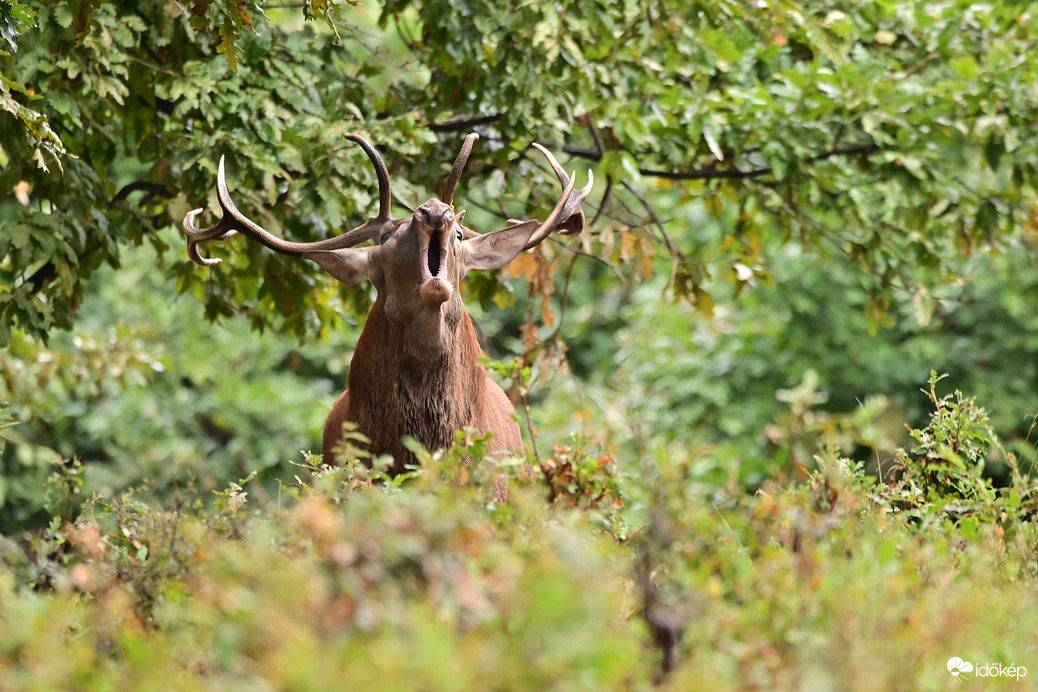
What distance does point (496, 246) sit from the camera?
217 inches

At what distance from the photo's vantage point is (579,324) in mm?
15906

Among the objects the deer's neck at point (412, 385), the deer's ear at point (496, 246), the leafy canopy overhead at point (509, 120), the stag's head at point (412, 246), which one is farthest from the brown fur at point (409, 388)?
the leafy canopy overhead at point (509, 120)

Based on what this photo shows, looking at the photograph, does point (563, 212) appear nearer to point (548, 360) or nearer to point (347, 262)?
point (347, 262)

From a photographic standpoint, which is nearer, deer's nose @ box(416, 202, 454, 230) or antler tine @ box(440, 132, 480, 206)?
deer's nose @ box(416, 202, 454, 230)

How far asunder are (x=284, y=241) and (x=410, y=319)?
0.73 metres

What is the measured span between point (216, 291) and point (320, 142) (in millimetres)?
1357

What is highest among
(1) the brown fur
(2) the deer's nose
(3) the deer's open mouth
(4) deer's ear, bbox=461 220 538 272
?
(2) the deer's nose

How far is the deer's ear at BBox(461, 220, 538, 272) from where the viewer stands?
5.41 m

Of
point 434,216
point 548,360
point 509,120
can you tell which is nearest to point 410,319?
point 434,216

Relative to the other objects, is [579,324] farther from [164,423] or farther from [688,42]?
[688,42]

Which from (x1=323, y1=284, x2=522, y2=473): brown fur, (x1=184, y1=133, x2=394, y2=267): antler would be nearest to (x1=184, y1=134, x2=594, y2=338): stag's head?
(x1=184, y1=133, x2=394, y2=267): antler

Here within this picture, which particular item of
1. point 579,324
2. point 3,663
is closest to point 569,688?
point 3,663

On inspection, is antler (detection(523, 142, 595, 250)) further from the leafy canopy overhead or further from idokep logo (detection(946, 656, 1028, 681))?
idokep logo (detection(946, 656, 1028, 681))

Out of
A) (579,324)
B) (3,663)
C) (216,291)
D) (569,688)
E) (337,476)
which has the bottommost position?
(579,324)
